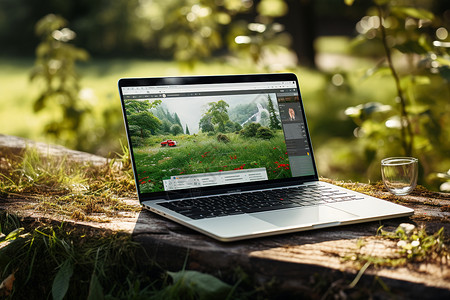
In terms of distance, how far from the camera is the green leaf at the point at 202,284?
1.21 m

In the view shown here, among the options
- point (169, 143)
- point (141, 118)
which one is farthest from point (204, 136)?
point (141, 118)

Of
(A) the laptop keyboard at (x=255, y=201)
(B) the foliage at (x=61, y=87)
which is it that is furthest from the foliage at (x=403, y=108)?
(B) the foliage at (x=61, y=87)

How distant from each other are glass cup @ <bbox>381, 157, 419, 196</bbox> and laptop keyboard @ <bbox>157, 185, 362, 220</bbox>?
0.78 feet

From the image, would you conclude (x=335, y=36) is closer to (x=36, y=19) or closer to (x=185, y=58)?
(x=36, y=19)

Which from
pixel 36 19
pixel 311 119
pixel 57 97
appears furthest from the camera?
pixel 36 19

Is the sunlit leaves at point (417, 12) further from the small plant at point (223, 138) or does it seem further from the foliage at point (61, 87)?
the foliage at point (61, 87)

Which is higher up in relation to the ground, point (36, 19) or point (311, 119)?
point (36, 19)

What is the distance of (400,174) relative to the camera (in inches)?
71.9

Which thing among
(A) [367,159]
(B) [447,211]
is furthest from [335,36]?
(B) [447,211]

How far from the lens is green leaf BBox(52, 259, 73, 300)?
1.38 m

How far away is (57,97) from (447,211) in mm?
3316

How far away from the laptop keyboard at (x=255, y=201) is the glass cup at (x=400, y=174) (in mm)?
239

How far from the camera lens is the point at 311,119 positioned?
5.99 metres

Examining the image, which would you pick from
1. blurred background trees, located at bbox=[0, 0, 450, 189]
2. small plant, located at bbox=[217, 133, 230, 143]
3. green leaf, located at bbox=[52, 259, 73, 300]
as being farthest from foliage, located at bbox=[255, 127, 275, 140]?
green leaf, located at bbox=[52, 259, 73, 300]
